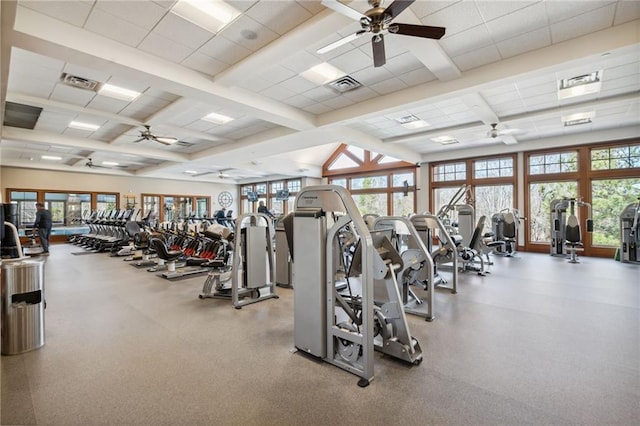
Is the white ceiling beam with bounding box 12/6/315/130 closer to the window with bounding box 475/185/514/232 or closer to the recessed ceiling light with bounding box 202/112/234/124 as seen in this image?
the recessed ceiling light with bounding box 202/112/234/124

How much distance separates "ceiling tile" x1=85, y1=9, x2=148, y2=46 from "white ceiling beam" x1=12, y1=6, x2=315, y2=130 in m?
0.11

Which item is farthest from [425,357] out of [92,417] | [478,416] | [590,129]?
[590,129]

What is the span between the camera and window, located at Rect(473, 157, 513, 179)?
9.91 m

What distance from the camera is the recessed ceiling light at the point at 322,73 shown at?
4809 mm

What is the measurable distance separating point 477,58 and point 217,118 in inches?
220

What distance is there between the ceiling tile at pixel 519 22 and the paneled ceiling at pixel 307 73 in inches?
0.7

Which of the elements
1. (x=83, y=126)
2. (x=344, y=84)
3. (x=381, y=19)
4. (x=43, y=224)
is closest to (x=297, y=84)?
(x=344, y=84)

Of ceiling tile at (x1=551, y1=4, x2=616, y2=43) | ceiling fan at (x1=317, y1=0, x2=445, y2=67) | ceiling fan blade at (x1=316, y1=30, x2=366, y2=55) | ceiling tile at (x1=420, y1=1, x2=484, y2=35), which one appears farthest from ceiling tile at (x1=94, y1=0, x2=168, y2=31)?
ceiling tile at (x1=551, y1=4, x2=616, y2=43)

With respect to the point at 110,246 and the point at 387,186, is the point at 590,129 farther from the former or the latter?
the point at 110,246

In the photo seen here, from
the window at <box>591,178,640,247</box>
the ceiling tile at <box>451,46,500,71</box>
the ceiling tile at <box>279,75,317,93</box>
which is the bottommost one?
the window at <box>591,178,640,247</box>

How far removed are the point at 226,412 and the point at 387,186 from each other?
1149 cm

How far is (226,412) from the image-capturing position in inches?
77.2

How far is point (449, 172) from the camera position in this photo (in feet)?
36.3

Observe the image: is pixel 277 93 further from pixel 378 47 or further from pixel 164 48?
pixel 378 47
